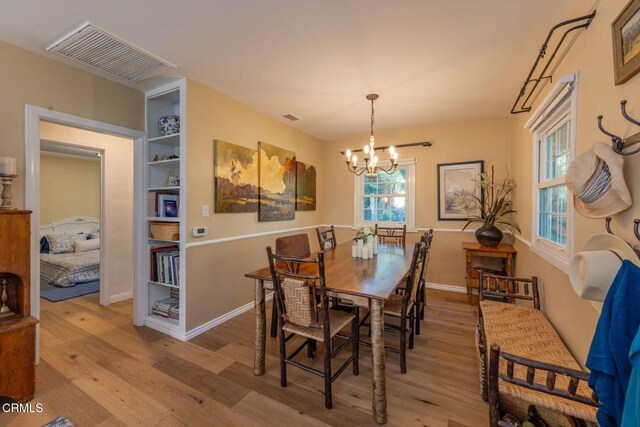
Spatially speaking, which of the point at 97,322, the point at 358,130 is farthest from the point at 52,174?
the point at 358,130

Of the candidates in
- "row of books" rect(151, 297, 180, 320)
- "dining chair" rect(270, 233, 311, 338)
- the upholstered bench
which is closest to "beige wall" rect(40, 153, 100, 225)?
"row of books" rect(151, 297, 180, 320)

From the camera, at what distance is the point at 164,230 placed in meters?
2.68

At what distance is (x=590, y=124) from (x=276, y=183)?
10.2 feet

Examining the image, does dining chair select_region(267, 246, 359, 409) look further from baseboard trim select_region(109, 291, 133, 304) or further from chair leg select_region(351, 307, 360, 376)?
baseboard trim select_region(109, 291, 133, 304)

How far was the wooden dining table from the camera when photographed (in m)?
1.59

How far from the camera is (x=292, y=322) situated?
1.79 metres

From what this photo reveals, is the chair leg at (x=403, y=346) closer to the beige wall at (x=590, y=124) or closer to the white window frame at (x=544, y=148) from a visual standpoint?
the beige wall at (x=590, y=124)

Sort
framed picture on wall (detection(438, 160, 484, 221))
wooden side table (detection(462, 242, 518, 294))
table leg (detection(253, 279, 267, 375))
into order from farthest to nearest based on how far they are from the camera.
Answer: framed picture on wall (detection(438, 160, 484, 221)), wooden side table (detection(462, 242, 518, 294)), table leg (detection(253, 279, 267, 375))

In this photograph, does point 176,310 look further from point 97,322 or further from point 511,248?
point 511,248

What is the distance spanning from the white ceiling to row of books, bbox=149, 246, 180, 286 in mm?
1698

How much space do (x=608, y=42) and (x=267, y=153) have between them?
122 inches

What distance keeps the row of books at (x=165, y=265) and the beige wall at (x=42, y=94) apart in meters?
1.08

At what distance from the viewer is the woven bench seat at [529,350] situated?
1117mm

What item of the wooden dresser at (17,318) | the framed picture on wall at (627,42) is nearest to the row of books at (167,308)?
the wooden dresser at (17,318)
